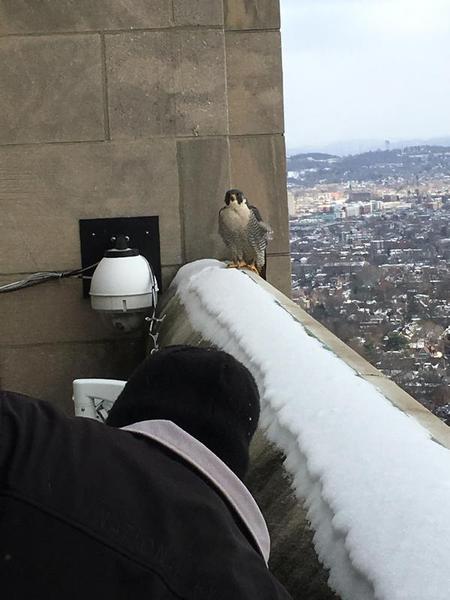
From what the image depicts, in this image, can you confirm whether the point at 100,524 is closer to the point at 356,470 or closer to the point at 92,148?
the point at 356,470

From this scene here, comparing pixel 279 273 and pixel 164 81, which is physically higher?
pixel 164 81

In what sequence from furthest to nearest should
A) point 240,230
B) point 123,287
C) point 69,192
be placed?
point 69,192, point 123,287, point 240,230

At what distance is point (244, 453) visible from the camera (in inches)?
54.2

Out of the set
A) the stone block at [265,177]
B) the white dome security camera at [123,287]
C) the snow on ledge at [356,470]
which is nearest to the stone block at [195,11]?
the stone block at [265,177]

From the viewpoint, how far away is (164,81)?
443 centimetres

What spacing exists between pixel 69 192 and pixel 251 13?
1321mm

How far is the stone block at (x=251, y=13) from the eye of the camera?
16.1 ft

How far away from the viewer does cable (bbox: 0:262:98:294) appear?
452 cm

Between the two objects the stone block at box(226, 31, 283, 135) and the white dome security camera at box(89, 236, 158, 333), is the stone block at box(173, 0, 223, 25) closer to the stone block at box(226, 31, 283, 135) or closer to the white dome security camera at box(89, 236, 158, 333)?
the stone block at box(226, 31, 283, 135)

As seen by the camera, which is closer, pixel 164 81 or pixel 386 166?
pixel 164 81

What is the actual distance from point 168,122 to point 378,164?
424cm

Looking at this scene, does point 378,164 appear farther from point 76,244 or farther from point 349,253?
point 76,244

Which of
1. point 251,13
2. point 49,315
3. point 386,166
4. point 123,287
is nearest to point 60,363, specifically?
point 49,315

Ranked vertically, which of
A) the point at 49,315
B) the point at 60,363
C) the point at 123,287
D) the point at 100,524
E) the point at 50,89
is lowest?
the point at 60,363
